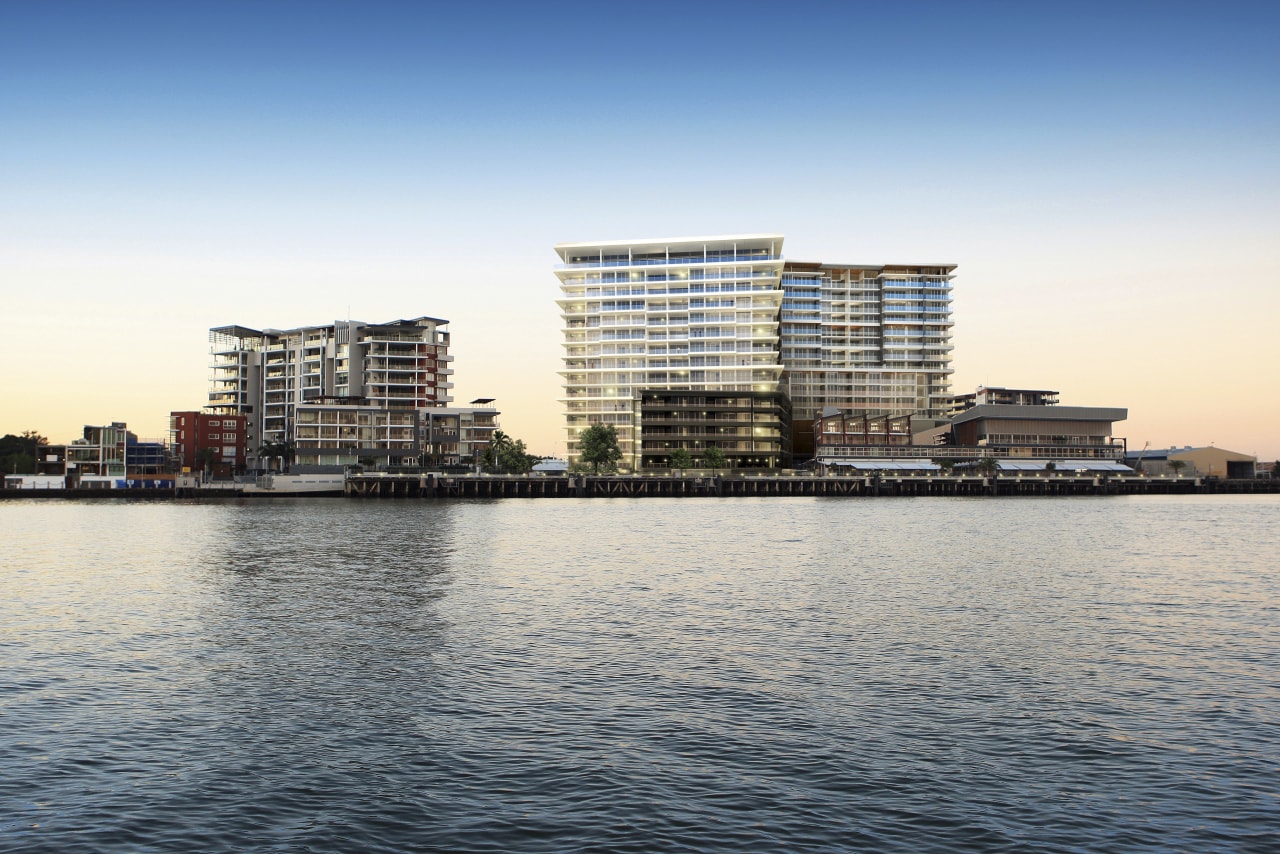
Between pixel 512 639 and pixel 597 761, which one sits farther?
pixel 512 639

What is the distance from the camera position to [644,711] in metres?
25.4

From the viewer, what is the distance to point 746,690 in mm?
27641

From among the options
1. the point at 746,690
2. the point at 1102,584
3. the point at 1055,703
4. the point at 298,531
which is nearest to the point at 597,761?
A: the point at 746,690

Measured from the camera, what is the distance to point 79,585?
178 ft

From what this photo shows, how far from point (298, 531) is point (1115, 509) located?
118999 millimetres

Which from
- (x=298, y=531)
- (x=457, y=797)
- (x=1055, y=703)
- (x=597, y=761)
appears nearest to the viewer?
(x=457, y=797)

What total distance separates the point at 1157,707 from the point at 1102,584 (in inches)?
1150

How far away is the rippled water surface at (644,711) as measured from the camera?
58.2 feet

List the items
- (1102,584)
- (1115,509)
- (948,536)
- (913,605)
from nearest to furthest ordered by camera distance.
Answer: (913,605) < (1102,584) < (948,536) < (1115,509)

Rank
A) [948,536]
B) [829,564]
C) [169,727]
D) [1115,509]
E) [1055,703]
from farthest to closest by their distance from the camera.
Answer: [1115,509]
[948,536]
[829,564]
[1055,703]
[169,727]

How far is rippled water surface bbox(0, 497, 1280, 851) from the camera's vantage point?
58.2ft

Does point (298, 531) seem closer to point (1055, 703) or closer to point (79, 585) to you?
point (79, 585)

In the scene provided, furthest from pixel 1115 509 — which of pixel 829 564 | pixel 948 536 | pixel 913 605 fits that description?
pixel 913 605

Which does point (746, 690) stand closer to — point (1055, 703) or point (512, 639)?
point (1055, 703)
